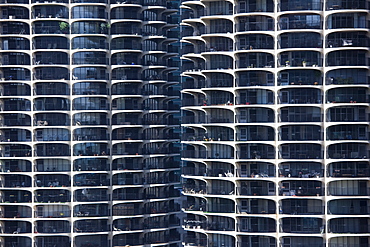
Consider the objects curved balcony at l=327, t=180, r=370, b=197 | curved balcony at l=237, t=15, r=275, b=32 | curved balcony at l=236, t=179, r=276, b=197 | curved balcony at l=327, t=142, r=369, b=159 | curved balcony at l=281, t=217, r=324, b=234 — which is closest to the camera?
curved balcony at l=327, t=180, r=370, b=197

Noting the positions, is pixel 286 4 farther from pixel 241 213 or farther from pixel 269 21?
pixel 241 213

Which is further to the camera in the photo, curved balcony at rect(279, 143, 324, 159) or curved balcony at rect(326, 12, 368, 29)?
curved balcony at rect(326, 12, 368, 29)

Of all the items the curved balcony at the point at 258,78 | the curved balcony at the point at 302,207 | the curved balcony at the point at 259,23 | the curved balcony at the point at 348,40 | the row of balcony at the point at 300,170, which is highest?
the curved balcony at the point at 259,23

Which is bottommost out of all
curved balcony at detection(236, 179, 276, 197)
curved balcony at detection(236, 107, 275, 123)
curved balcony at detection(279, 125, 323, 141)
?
curved balcony at detection(236, 179, 276, 197)

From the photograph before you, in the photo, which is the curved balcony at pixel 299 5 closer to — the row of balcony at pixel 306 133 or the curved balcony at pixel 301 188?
the row of balcony at pixel 306 133

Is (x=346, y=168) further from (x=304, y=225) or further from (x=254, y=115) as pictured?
(x=254, y=115)

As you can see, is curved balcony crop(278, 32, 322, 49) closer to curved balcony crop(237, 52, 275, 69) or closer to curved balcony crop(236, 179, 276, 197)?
curved balcony crop(237, 52, 275, 69)

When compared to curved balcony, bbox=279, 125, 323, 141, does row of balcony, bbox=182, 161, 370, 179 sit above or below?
below

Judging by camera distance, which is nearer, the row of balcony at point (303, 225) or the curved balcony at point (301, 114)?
the row of balcony at point (303, 225)

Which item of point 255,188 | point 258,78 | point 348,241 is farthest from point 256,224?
point 258,78

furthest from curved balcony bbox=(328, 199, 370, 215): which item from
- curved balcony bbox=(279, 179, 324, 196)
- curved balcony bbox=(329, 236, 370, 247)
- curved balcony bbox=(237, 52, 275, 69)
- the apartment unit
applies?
curved balcony bbox=(237, 52, 275, 69)

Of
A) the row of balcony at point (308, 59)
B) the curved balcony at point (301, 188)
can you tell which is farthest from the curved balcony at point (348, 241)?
the row of balcony at point (308, 59)

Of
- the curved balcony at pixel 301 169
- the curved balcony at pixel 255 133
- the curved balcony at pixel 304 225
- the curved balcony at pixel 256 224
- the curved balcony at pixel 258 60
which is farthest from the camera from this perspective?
the curved balcony at pixel 258 60
